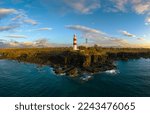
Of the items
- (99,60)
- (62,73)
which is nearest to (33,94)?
(62,73)

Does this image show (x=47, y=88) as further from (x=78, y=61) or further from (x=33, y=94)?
(x=78, y=61)

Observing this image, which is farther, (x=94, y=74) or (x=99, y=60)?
(x=99, y=60)

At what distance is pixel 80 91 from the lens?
107 ft

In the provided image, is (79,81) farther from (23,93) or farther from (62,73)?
(23,93)

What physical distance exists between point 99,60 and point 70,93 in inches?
1466

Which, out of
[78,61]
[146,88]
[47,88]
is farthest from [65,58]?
[146,88]

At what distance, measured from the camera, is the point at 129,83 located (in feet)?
127

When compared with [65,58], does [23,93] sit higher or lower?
lower

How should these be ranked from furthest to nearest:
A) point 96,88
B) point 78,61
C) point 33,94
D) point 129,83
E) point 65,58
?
point 65,58
point 78,61
point 129,83
point 96,88
point 33,94

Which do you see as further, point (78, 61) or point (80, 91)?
point (78, 61)

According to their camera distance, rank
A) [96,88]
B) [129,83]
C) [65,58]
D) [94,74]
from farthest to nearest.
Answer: [65,58], [94,74], [129,83], [96,88]

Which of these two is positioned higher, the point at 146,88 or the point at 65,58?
the point at 65,58

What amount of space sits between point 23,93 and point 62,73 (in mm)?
17134

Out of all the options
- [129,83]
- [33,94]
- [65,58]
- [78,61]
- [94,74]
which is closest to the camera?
[33,94]
